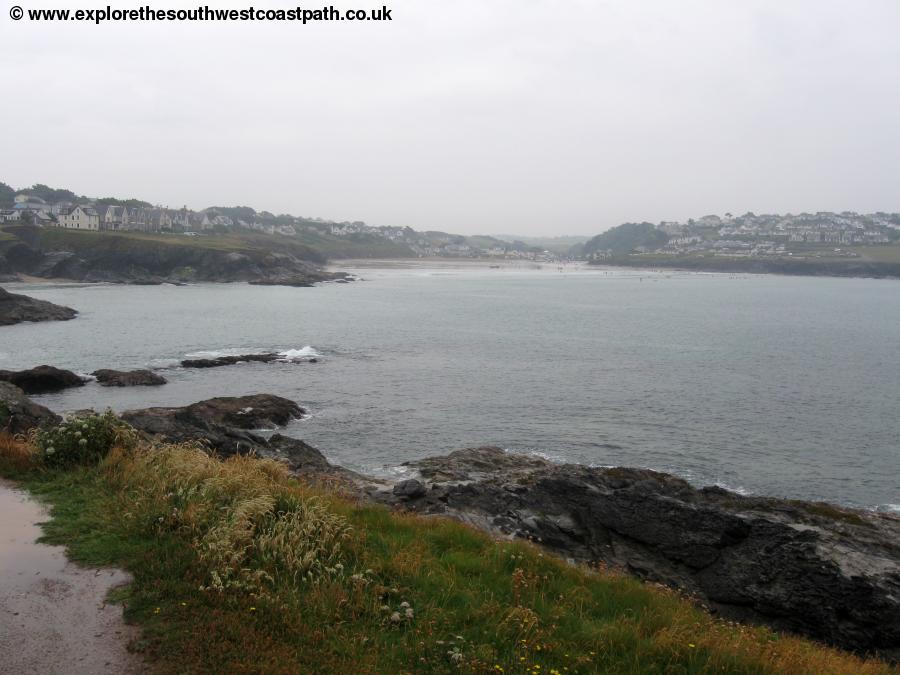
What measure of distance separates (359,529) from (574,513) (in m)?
9.10

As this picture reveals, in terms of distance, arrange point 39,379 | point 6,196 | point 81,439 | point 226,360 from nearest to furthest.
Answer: point 81,439, point 39,379, point 226,360, point 6,196

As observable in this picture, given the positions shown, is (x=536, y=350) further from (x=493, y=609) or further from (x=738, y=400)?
(x=493, y=609)

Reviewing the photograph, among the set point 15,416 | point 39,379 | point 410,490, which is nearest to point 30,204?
point 39,379

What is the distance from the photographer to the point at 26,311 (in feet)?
201

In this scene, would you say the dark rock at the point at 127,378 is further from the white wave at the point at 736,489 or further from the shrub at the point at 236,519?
the white wave at the point at 736,489

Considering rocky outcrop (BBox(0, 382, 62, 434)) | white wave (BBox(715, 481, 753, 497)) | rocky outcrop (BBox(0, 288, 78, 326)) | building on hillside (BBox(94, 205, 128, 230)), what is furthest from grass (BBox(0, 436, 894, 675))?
building on hillside (BBox(94, 205, 128, 230))

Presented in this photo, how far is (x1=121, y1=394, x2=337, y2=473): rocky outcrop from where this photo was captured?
70.2 feet

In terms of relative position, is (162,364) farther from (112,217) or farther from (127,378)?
(112,217)

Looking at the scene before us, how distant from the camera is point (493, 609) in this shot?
25.0 ft

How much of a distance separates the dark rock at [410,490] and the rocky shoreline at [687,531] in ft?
0.09

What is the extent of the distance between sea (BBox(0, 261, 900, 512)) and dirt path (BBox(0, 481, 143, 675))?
53.8 feet

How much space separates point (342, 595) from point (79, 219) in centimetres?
16574

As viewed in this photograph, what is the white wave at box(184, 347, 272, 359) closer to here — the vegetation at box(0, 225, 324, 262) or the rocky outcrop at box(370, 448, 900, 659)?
the rocky outcrop at box(370, 448, 900, 659)

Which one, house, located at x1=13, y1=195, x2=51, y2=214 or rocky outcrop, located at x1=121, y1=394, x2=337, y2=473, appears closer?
rocky outcrop, located at x1=121, y1=394, x2=337, y2=473
